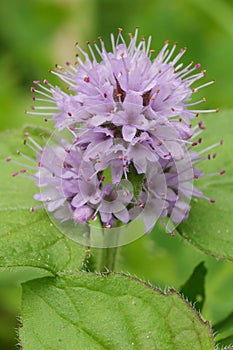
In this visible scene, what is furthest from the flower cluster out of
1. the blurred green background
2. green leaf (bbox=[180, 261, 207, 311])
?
the blurred green background

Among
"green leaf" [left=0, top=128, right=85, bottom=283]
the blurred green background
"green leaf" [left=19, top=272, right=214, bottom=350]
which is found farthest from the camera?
the blurred green background

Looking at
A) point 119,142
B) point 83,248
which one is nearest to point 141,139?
point 119,142

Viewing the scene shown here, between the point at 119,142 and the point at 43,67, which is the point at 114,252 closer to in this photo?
the point at 119,142

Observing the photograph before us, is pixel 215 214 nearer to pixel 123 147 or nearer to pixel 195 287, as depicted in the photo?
pixel 195 287

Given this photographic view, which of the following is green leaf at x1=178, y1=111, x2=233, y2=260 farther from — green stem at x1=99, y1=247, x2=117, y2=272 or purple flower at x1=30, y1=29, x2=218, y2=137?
purple flower at x1=30, y1=29, x2=218, y2=137

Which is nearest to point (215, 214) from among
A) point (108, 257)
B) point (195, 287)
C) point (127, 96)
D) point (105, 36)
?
point (195, 287)

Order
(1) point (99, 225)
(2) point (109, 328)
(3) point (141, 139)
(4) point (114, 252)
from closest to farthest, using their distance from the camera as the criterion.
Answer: (2) point (109, 328) < (3) point (141, 139) < (1) point (99, 225) < (4) point (114, 252)
